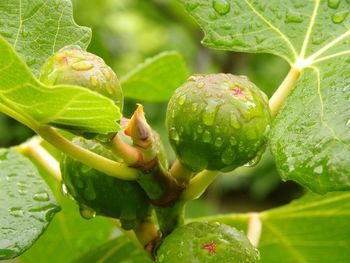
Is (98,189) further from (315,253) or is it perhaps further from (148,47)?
(148,47)

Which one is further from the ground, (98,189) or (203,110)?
(203,110)

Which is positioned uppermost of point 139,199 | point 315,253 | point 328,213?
point 139,199

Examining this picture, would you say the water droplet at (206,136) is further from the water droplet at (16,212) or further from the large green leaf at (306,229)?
the large green leaf at (306,229)

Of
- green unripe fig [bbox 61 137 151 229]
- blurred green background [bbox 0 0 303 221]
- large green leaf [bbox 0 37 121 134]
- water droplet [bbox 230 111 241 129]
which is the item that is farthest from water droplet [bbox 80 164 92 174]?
blurred green background [bbox 0 0 303 221]

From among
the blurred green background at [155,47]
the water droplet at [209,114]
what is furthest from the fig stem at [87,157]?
the blurred green background at [155,47]

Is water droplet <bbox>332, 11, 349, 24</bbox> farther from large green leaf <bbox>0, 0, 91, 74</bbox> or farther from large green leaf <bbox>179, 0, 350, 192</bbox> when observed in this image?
large green leaf <bbox>0, 0, 91, 74</bbox>

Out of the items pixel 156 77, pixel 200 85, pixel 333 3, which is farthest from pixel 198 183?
pixel 156 77

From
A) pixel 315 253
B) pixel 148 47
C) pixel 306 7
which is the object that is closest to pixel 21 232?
pixel 306 7
